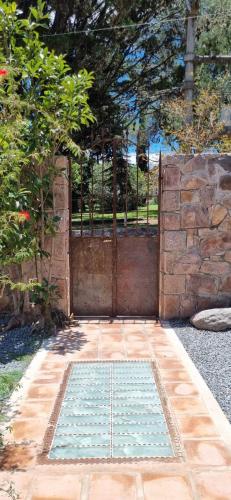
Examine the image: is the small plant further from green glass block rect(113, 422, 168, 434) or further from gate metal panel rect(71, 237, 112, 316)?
green glass block rect(113, 422, 168, 434)

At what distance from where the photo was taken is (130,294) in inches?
222

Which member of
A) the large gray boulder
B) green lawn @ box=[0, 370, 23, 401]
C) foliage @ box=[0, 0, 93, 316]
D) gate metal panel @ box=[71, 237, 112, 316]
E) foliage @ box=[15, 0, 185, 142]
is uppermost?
foliage @ box=[15, 0, 185, 142]

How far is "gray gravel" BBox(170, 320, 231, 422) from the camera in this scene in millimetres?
3406

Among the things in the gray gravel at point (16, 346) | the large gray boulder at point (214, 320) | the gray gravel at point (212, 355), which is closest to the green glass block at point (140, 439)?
the gray gravel at point (212, 355)

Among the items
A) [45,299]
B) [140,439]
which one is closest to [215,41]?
[45,299]

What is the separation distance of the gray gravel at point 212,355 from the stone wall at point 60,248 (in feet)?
4.69

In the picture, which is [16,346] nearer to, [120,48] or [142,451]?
[142,451]

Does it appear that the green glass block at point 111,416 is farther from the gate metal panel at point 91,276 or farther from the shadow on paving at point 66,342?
the gate metal panel at point 91,276

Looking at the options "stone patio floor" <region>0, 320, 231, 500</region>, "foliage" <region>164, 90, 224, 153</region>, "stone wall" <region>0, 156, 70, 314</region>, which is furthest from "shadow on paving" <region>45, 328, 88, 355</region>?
"foliage" <region>164, 90, 224, 153</region>

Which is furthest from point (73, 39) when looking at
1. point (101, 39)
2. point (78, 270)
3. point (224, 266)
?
point (224, 266)

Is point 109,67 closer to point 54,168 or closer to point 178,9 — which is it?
point 178,9

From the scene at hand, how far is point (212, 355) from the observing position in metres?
4.22

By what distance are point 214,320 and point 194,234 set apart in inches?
43.0

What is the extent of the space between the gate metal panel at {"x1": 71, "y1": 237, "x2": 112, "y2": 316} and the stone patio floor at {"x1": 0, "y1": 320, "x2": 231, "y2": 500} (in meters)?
1.45
